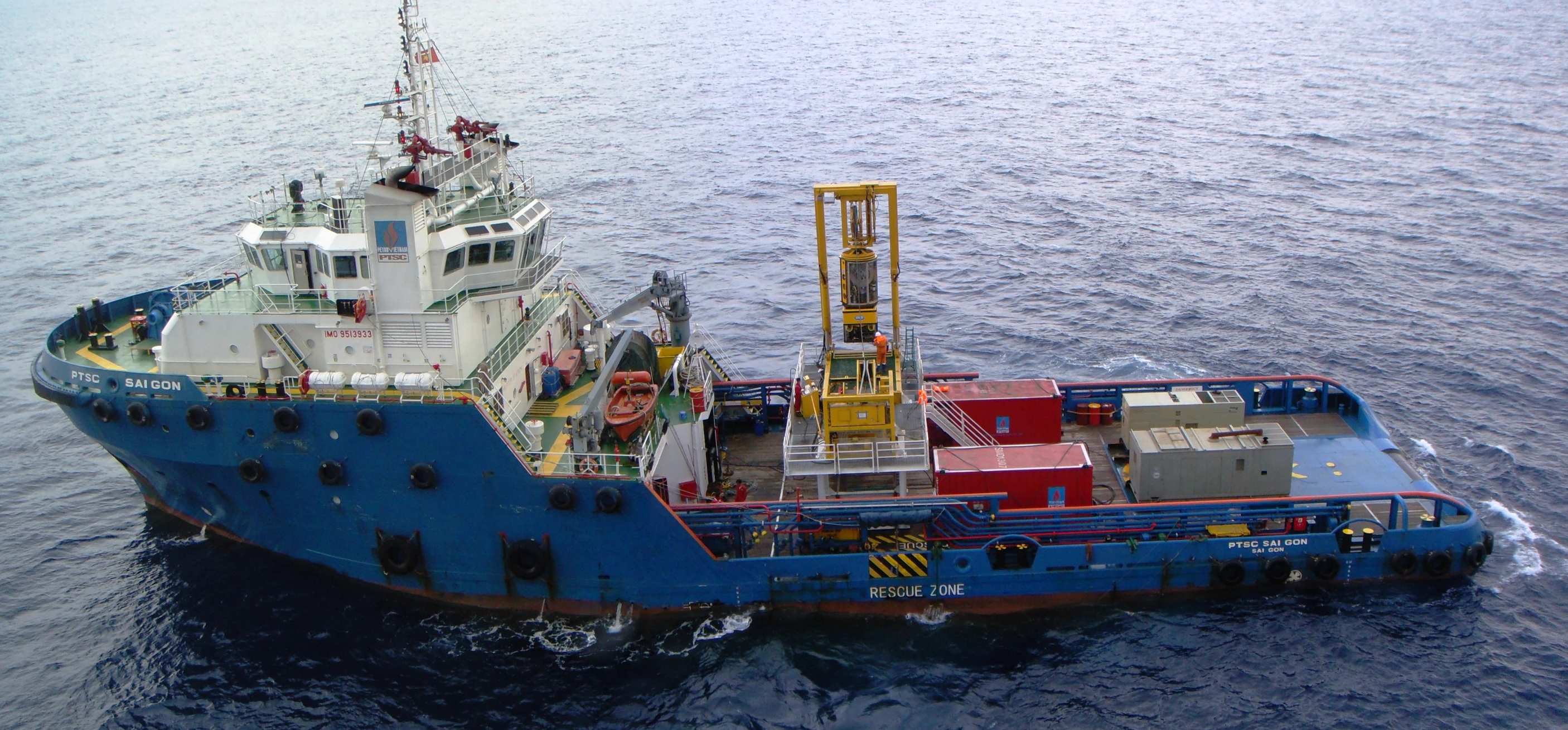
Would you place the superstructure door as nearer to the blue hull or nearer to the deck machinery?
the blue hull

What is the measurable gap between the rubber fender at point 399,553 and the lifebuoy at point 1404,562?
20688 millimetres

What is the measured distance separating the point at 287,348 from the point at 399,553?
5.05 m

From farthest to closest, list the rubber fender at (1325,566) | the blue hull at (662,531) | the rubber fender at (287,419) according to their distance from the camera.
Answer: the rubber fender at (1325,566) < the blue hull at (662,531) < the rubber fender at (287,419)

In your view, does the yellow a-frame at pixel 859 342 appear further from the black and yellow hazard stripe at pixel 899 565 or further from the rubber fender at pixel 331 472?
the rubber fender at pixel 331 472

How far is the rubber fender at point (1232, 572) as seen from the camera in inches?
981

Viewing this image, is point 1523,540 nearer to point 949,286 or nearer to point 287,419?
point 949,286

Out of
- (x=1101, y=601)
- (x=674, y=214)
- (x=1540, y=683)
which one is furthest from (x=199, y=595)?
(x=674, y=214)

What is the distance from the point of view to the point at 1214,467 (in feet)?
84.3

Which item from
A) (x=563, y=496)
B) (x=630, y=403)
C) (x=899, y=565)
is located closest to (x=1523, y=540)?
(x=899, y=565)

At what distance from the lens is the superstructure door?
25219 millimetres

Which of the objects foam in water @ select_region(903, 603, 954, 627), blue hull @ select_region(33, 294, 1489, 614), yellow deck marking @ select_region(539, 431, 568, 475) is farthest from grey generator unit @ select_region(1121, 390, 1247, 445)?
yellow deck marking @ select_region(539, 431, 568, 475)

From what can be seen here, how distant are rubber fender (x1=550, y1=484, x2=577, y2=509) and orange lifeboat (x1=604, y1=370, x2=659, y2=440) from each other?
184cm

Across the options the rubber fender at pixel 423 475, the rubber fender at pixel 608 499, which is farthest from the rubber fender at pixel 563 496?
the rubber fender at pixel 423 475

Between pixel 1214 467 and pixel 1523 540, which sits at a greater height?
pixel 1214 467
